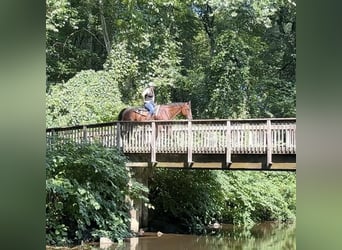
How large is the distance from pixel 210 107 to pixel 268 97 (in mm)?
1446

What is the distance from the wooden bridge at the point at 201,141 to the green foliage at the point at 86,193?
1.39 ft

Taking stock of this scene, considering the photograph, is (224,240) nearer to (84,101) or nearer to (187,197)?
(187,197)

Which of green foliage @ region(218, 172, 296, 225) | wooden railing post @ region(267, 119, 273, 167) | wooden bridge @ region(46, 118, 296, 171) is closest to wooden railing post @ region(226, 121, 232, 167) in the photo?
wooden bridge @ region(46, 118, 296, 171)

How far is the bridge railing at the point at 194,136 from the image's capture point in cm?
793

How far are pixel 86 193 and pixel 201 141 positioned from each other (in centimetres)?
203

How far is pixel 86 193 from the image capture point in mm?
7543

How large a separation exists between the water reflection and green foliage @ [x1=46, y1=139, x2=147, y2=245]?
1.54 ft

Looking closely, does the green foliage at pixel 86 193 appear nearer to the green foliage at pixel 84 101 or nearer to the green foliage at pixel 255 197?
the green foliage at pixel 84 101

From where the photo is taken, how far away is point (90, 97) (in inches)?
436

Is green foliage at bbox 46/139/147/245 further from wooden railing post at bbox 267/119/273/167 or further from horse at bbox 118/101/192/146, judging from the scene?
wooden railing post at bbox 267/119/273/167

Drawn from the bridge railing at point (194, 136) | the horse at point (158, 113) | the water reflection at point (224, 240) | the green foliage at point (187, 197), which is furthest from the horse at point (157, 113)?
the water reflection at point (224, 240)
